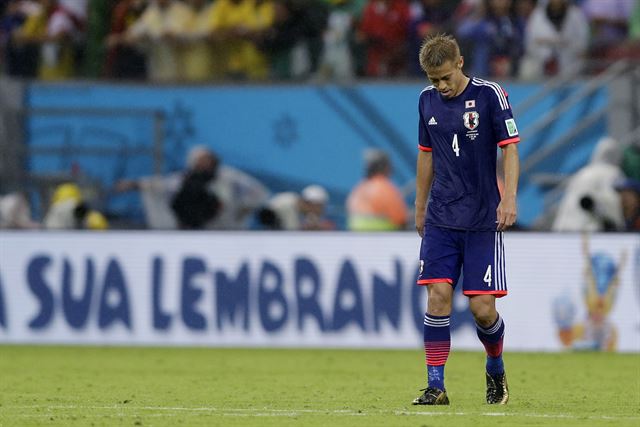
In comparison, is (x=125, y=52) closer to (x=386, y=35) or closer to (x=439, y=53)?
(x=386, y=35)

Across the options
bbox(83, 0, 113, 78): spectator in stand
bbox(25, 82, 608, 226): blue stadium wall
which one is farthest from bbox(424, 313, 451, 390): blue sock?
bbox(83, 0, 113, 78): spectator in stand

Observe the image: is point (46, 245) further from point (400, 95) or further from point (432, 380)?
point (432, 380)

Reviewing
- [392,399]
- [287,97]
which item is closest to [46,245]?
[287,97]

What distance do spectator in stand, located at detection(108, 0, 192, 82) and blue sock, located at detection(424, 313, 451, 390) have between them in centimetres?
1253

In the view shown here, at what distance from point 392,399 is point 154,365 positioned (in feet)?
13.7

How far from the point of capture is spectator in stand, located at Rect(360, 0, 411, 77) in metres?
19.8

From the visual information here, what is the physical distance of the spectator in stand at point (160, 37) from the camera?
20.9 metres

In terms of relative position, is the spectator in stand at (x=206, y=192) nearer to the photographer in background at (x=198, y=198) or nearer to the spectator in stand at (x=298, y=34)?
the photographer in background at (x=198, y=198)

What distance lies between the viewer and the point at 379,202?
17.3 metres

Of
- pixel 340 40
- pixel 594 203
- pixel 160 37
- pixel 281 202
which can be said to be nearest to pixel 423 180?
pixel 594 203

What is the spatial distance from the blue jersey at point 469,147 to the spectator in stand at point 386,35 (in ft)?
35.7

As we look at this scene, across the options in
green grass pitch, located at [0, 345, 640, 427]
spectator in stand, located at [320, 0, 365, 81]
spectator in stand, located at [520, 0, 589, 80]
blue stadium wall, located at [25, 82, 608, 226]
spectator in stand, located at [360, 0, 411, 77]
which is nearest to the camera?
green grass pitch, located at [0, 345, 640, 427]

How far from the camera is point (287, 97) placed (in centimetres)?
2081

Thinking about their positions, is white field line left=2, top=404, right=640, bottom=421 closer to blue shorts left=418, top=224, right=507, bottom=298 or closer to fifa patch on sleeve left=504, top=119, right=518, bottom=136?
blue shorts left=418, top=224, right=507, bottom=298
